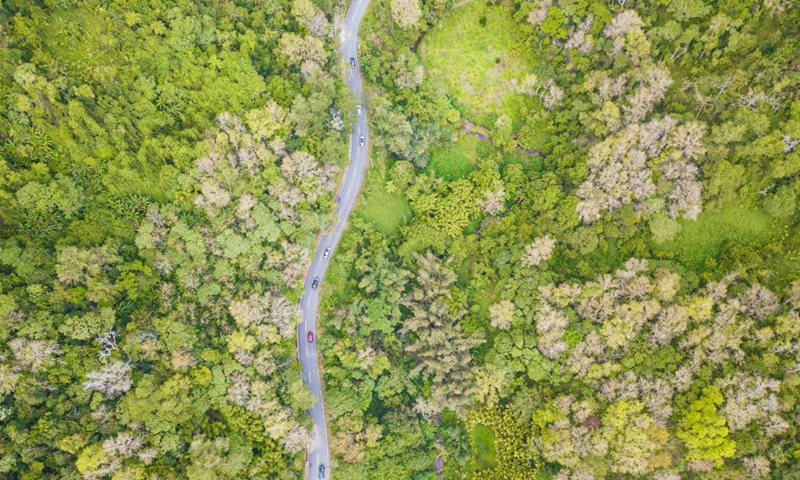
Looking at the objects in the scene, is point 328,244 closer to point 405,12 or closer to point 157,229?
point 157,229

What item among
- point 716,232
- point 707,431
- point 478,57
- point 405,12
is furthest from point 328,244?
point 716,232

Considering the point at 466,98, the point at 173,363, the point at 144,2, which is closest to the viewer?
the point at 173,363

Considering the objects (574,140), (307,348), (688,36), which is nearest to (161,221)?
(307,348)

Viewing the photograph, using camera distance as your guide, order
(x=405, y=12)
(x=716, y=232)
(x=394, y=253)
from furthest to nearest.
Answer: (x=405, y=12) → (x=394, y=253) → (x=716, y=232)

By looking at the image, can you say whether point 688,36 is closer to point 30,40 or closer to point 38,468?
point 30,40

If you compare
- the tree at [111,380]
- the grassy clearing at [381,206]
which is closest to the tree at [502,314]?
the grassy clearing at [381,206]
